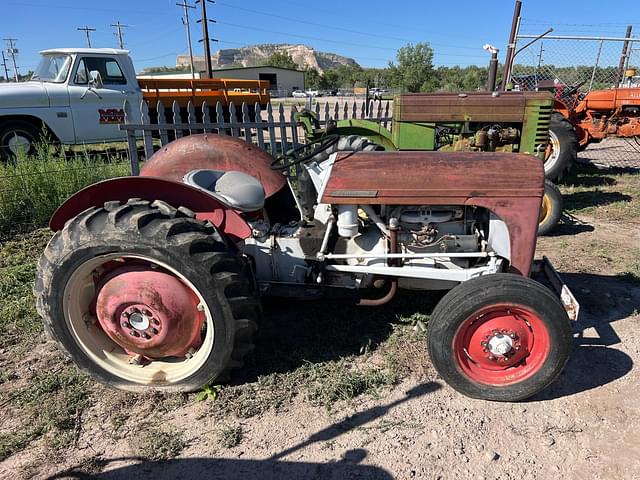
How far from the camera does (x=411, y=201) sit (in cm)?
257

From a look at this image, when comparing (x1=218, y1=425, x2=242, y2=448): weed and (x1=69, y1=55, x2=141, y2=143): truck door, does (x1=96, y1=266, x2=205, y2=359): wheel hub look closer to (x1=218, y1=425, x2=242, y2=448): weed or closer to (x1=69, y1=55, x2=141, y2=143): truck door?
(x1=218, y1=425, x2=242, y2=448): weed

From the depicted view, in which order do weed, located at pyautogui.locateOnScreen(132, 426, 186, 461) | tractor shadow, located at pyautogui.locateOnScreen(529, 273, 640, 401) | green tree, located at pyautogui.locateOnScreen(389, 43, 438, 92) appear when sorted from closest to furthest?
1. weed, located at pyautogui.locateOnScreen(132, 426, 186, 461)
2. tractor shadow, located at pyautogui.locateOnScreen(529, 273, 640, 401)
3. green tree, located at pyautogui.locateOnScreen(389, 43, 438, 92)

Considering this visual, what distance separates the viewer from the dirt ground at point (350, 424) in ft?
6.96

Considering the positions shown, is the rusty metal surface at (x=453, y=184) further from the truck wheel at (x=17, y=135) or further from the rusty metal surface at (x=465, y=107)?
the truck wheel at (x=17, y=135)

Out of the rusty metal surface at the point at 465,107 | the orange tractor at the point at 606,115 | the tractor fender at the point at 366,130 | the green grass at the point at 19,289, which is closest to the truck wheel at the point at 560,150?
the orange tractor at the point at 606,115

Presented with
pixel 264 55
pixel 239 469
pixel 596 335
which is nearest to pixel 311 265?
pixel 239 469

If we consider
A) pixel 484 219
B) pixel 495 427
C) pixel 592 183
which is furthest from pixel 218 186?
pixel 592 183

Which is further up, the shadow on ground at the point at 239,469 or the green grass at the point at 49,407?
the green grass at the point at 49,407

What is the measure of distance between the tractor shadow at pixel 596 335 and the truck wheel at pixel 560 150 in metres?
3.58

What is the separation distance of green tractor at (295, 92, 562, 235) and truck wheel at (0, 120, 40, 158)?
576 centimetres

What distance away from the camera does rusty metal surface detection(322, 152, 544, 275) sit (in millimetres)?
2539

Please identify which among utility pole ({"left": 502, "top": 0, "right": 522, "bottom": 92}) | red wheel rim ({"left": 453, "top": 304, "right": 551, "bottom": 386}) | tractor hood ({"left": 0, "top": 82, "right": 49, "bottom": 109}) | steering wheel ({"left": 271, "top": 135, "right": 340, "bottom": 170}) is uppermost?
utility pole ({"left": 502, "top": 0, "right": 522, "bottom": 92})

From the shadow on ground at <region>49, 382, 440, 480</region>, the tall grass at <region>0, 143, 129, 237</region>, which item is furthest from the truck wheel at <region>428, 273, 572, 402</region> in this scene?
the tall grass at <region>0, 143, 129, 237</region>

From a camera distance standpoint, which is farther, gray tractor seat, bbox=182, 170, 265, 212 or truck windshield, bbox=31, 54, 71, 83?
truck windshield, bbox=31, 54, 71, 83
